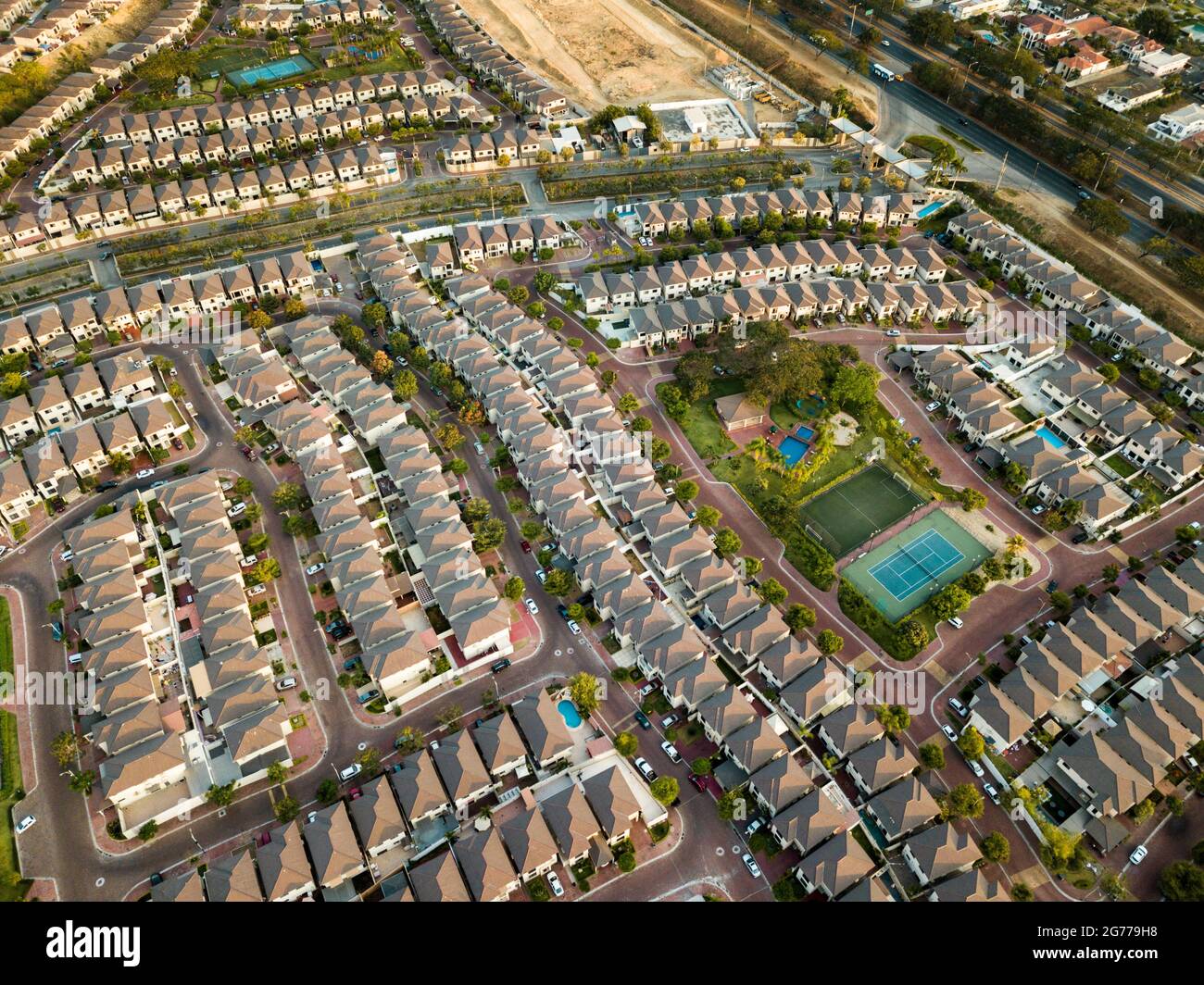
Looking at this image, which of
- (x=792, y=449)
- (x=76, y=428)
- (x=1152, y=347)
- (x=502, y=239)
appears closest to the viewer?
(x=76, y=428)

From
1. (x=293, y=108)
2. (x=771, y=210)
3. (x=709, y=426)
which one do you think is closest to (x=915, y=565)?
(x=709, y=426)

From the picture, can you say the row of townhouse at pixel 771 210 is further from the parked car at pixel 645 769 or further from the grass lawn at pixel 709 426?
the parked car at pixel 645 769

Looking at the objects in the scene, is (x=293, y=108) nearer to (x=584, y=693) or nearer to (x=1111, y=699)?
(x=584, y=693)

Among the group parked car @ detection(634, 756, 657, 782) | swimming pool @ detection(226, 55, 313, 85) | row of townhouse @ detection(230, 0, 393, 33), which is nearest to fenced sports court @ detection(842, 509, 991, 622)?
parked car @ detection(634, 756, 657, 782)

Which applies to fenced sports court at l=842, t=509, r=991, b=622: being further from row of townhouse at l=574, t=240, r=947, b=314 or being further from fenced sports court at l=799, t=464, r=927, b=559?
row of townhouse at l=574, t=240, r=947, b=314

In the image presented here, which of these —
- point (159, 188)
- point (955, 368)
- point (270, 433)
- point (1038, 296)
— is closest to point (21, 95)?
point (159, 188)
